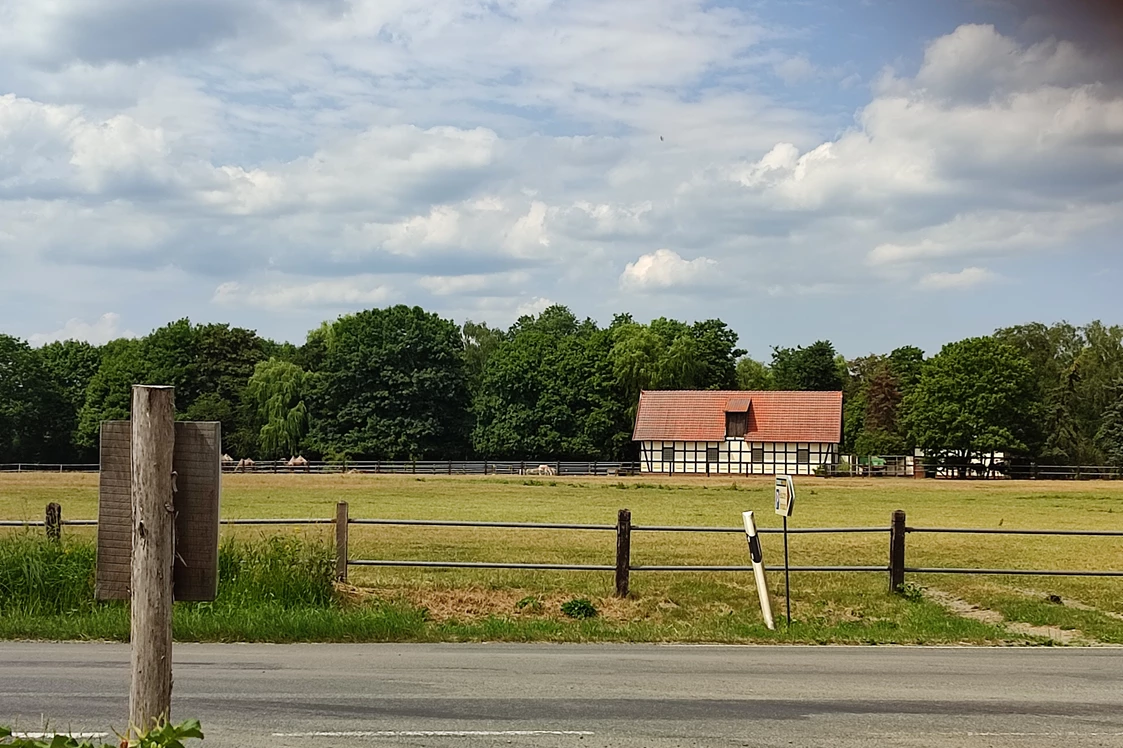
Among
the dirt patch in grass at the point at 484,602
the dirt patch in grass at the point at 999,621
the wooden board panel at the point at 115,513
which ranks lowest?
the dirt patch in grass at the point at 999,621

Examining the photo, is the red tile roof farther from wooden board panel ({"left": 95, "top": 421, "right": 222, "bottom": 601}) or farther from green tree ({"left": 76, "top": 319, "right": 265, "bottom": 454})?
wooden board panel ({"left": 95, "top": 421, "right": 222, "bottom": 601})

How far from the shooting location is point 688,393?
298ft

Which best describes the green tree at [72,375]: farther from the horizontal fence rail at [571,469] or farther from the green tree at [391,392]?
the green tree at [391,392]

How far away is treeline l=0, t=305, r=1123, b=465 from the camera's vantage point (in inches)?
3551

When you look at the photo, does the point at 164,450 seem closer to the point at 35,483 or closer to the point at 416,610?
the point at 416,610

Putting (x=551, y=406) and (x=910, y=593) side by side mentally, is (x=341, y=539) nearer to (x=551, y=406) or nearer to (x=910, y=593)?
(x=910, y=593)

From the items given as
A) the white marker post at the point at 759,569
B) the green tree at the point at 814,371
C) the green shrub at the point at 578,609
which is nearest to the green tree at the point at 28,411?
the green tree at the point at 814,371

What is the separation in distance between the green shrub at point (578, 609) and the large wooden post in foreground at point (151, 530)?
1117cm

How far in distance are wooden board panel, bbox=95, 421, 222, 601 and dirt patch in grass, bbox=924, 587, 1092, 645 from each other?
40.2ft

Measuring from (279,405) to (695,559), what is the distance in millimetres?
72663

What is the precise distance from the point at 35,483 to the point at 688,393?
48474mm

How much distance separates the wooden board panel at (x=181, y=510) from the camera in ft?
14.9

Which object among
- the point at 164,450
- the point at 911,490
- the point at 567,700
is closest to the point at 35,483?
the point at 911,490

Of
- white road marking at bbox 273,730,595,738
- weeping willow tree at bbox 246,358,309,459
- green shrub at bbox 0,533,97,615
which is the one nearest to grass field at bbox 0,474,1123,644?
green shrub at bbox 0,533,97,615
